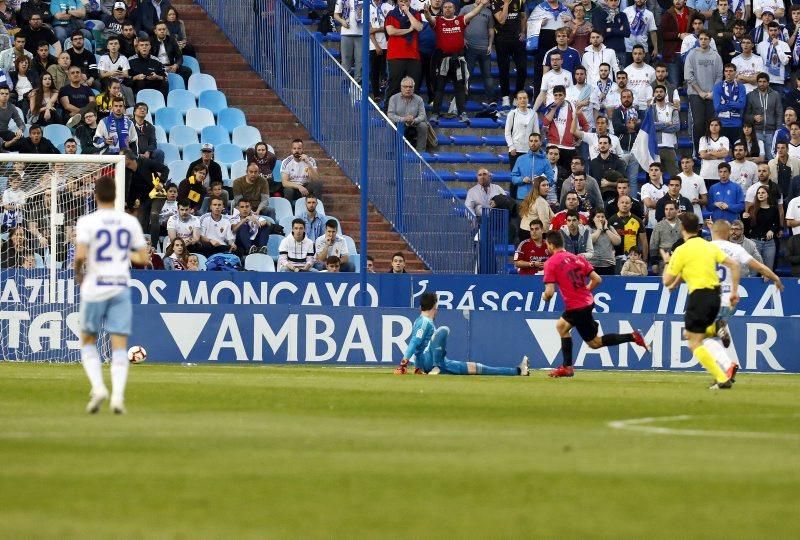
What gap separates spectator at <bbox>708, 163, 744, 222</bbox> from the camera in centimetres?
2850

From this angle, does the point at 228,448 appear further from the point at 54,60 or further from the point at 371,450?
the point at 54,60

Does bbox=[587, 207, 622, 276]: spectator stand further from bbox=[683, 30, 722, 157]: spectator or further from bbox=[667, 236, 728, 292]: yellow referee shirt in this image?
bbox=[667, 236, 728, 292]: yellow referee shirt

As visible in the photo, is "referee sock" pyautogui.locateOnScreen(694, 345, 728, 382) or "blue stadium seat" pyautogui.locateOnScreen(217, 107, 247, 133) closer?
"referee sock" pyautogui.locateOnScreen(694, 345, 728, 382)

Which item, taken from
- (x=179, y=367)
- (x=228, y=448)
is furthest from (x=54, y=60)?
(x=228, y=448)

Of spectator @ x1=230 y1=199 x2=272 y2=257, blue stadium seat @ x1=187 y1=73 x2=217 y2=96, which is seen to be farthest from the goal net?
blue stadium seat @ x1=187 y1=73 x2=217 y2=96

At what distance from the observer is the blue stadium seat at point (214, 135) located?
29.5 metres

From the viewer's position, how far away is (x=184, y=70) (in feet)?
101

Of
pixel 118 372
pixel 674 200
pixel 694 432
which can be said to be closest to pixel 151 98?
pixel 674 200

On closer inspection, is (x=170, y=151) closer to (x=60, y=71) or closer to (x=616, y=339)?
(x=60, y=71)

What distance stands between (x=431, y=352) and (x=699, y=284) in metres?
4.72

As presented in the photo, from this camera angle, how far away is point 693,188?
28781 millimetres

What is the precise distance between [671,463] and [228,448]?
294cm

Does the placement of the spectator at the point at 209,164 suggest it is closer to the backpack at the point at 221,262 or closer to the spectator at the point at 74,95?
the backpack at the point at 221,262

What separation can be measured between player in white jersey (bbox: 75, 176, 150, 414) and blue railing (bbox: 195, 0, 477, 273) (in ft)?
50.5
